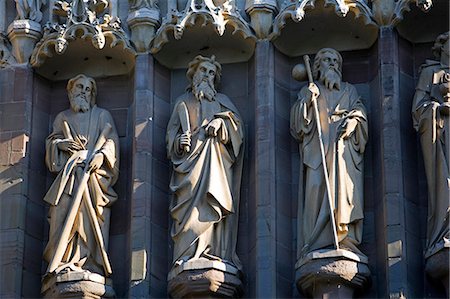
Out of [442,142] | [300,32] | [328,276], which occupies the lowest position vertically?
[328,276]

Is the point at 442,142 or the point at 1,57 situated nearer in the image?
the point at 442,142

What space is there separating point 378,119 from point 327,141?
0.77 meters

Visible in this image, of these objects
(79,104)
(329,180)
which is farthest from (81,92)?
(329,180)

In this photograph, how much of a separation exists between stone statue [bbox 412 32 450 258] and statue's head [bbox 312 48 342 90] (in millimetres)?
1019

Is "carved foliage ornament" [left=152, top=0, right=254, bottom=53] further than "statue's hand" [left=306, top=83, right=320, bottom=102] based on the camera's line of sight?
Yes

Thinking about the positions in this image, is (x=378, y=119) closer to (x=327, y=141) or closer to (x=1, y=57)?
(x=327, y=141)

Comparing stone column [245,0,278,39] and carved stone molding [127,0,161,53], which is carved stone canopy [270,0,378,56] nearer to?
stone column [245,0,278,39]

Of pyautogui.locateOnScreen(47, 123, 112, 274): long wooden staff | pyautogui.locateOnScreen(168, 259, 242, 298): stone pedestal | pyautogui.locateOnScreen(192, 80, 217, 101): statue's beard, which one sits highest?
pyautogui.locateOnScreen(192, 80, 217, 101): statue's beard

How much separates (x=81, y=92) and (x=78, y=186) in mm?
1422

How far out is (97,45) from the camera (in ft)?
88.7

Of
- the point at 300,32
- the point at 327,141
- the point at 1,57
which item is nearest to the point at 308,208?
the point at 327,141

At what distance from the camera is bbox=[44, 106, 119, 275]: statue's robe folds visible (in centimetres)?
2598

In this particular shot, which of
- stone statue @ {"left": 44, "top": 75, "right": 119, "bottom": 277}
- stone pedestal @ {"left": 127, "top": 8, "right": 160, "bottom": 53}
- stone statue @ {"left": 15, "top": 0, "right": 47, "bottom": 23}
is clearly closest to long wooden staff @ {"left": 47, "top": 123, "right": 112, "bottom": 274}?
stone statue @ {"left": 44, "top": 75, "right": 119, "bottom": 277}

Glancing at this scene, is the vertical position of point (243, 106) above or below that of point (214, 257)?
above
